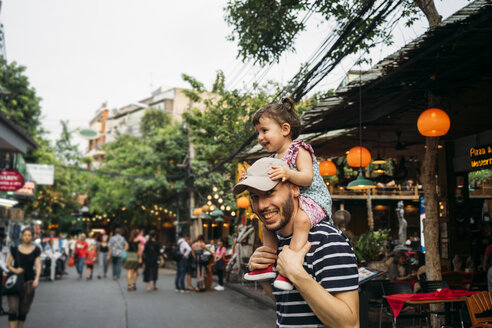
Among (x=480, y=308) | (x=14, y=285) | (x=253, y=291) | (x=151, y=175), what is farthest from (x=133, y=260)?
(x=151, y=175)

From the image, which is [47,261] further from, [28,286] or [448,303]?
[448,303]

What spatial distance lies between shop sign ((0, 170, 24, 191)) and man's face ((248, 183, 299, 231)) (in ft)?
45.6

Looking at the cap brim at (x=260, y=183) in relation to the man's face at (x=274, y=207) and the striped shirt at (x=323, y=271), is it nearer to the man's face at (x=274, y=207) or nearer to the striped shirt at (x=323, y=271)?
the man's face at (x=274, y=207)

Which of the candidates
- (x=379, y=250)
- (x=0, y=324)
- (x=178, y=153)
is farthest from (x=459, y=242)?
(x=178, y=153)

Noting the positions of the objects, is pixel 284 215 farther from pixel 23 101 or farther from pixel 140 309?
pixel 23 101

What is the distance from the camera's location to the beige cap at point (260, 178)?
1.91 metres

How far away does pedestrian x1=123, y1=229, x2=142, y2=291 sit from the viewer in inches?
594

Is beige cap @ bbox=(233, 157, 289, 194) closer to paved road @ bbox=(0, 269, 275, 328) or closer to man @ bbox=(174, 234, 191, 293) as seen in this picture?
paved road @ bbox=(0, 269, 275, 328)

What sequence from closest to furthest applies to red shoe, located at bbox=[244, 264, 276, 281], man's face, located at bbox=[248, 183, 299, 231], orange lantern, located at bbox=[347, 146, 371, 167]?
1. man's face, located at bbox=[248, 183, 299, 231]
2. red shoe, located at bbox=[244, 264, 276, 281]
3. orange lantern, located at bbox=[347, 146, 371, 167]

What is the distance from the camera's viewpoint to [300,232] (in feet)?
6.27

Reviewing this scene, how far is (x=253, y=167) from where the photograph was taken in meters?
2.00

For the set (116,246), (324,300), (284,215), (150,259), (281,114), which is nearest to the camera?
(324,300)

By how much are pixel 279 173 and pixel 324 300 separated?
545 mm

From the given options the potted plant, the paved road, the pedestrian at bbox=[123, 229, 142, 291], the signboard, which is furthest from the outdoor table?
the signboard
